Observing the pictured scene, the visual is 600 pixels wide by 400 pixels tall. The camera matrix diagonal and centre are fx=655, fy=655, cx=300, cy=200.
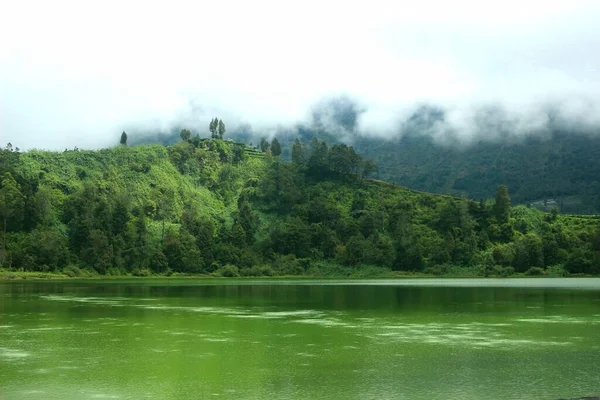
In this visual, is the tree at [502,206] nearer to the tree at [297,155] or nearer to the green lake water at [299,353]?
the tree at [297,155]

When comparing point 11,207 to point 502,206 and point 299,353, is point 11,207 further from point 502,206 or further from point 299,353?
point 299,353

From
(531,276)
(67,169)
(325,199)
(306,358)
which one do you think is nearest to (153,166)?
(67,169)

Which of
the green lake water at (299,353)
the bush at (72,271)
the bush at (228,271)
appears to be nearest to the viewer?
the green lake water at (299,353)

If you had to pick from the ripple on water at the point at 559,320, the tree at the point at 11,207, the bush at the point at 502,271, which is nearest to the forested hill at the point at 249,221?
the bush at the point at 502,271

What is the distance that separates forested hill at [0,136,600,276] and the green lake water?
82.7m

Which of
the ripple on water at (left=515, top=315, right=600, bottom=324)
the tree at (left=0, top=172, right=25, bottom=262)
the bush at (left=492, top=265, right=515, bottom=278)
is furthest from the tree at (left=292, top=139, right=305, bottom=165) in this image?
the ripple on water at (left=515, top=315, right=600, bottom=324)

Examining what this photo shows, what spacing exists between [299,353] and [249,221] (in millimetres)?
119412

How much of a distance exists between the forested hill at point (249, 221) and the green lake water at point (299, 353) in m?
82.7

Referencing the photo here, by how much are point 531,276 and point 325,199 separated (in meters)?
49.3

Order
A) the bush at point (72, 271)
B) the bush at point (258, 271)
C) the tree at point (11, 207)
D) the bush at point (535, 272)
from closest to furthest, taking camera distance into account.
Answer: the bush at point (72, 271)
the tree at point (11, 207)
the bush at point (535, 272)
the bush at point (258, 271)

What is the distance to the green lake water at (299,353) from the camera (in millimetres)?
18641

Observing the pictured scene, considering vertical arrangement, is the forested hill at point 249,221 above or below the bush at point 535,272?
above

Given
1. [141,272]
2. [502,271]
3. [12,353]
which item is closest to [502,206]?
[502,271]

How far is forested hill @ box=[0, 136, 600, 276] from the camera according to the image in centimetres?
12294
